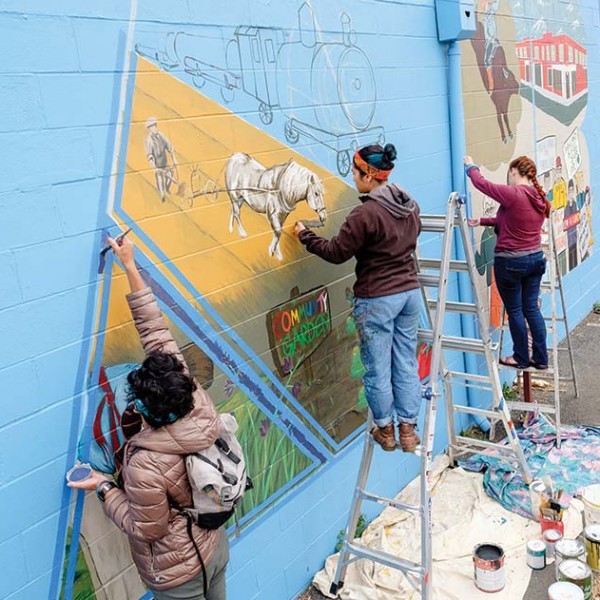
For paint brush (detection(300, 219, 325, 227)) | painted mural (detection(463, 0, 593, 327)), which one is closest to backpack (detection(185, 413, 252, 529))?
paint brush (detection(300, 219, 325, 227))

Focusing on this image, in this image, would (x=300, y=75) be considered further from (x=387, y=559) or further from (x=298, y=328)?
(x=387, y=559)

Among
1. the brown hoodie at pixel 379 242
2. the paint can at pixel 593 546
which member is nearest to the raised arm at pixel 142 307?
the brown hoodie at pixel 379 242

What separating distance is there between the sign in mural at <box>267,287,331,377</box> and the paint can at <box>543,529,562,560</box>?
1.80m

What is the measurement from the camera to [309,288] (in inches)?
163

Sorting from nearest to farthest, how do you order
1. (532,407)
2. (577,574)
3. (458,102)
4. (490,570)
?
(577,574), (490,570), (458,102), (532,407)

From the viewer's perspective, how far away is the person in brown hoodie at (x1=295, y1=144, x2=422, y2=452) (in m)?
3.69

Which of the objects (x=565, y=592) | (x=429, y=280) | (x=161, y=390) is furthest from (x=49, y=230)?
(x=565, y=592)

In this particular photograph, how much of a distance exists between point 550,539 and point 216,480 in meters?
2.46

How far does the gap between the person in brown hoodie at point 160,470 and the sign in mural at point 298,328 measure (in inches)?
40.8

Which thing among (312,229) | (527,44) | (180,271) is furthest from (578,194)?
(180,271)

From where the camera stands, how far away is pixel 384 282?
3.81 meters

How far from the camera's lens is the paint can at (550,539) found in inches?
163

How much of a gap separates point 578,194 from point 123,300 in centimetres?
677

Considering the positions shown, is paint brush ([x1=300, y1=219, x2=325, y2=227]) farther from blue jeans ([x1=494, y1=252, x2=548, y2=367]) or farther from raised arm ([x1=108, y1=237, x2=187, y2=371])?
blue jeans ([x1=494, y1=252, x2=548, y2=367])
